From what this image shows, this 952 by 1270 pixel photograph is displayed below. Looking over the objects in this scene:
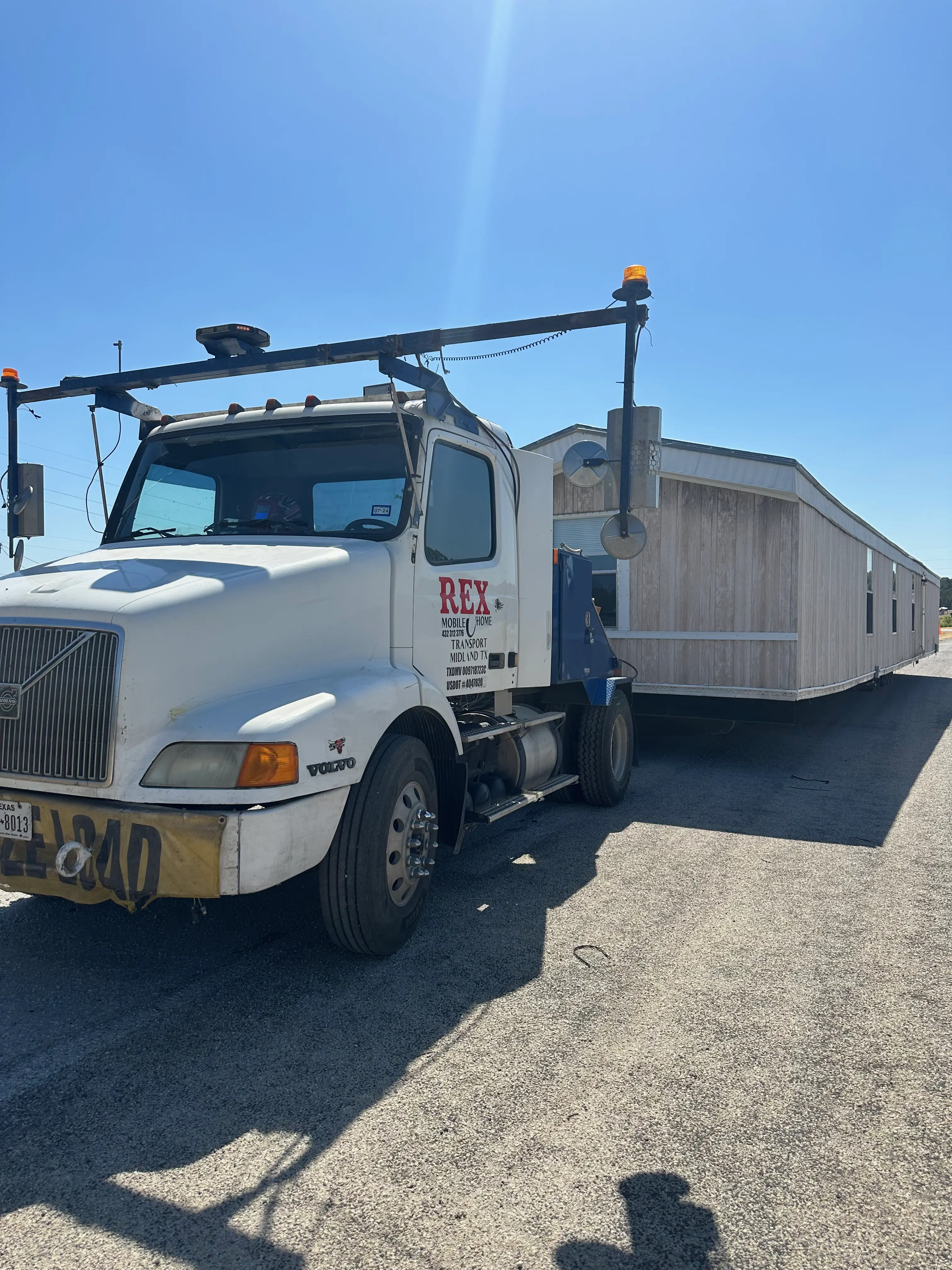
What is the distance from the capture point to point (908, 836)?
272 inches

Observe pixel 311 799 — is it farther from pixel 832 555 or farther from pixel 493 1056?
pixel 832 555

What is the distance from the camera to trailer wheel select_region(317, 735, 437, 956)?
400 centimetres

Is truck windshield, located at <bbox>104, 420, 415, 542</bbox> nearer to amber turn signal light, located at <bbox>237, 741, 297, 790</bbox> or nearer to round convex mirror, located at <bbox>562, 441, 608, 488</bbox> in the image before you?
amber turn signal light, located at <bbox>237, 741, 297, 790</bbox>

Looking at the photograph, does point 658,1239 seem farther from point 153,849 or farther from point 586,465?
point 586,465

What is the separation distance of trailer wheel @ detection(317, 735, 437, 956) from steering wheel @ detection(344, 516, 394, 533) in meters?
1.16

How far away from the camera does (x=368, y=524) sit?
4754 millimetres

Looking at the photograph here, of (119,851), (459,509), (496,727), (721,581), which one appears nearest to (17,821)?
(119,851)

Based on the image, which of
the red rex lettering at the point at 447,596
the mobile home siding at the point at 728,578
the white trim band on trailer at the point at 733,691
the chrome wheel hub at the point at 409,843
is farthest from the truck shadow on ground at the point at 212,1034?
the mobile home siding at the point at 728,578

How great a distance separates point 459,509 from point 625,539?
1.31m

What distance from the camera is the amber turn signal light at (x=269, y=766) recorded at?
3424 mm

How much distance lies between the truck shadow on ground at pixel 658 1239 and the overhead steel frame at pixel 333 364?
391cm

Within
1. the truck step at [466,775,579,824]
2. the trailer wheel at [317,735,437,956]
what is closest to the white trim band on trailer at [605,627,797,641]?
the truck step at [466,775,579,824]

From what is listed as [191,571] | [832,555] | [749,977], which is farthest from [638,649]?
[191,571]

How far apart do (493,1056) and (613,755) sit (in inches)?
191
